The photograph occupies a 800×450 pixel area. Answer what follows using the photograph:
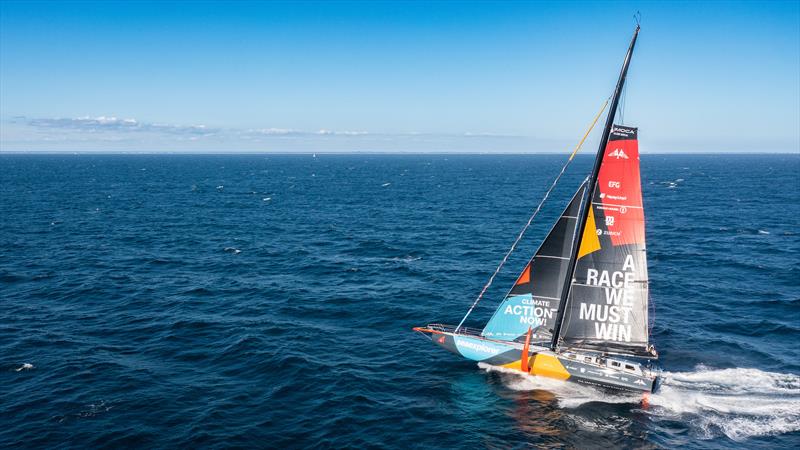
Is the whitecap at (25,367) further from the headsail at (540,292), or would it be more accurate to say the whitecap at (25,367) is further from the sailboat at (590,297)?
the headsail at (540,292)

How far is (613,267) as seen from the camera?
28.7 meters

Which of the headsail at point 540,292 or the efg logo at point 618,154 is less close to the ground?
the efg logo at point 618,154

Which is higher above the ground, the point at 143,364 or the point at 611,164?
the point at 611,164

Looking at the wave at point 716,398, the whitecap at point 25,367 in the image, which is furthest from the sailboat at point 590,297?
the whitecap at point 25,367

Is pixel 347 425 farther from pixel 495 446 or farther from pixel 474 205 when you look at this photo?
pixel 474 205

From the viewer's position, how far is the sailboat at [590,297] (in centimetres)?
2705

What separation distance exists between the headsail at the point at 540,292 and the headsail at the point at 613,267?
114cm

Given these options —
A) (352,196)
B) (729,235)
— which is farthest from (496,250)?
(352,196)

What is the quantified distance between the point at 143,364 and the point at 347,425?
1495cm

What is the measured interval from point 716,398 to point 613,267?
9.35 m

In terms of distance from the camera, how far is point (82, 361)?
108 ft

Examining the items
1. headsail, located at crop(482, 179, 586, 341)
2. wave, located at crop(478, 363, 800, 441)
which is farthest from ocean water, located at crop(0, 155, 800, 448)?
headsail, located at crop(482, 179, 586, 341)

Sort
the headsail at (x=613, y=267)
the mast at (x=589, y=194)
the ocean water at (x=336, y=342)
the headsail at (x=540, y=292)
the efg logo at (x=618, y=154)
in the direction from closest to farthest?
the mast at (x=589, y=194), the ocean water at (x=336, y=342), the efg logo at (x=618, y=154), the headsail at (x=613, y=267), the headsail at (x=540, y=292)

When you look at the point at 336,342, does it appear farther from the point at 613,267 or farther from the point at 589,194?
the point at 589,194
